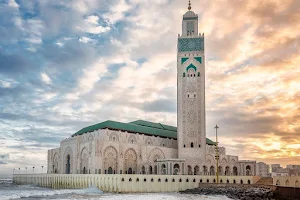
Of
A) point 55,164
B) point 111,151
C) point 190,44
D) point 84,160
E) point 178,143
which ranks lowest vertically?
point 55,164

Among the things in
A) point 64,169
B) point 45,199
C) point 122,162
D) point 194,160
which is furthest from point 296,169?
point 45,199

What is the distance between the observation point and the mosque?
55.0m

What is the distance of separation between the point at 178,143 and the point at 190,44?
17.3 m

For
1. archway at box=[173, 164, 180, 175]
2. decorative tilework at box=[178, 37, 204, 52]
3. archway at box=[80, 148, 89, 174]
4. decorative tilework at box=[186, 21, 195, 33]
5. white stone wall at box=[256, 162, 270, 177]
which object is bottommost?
white stone wall at box=[256, 162, 270, 177]

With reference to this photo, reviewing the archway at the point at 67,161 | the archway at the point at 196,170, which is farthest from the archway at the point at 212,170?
the archway at the point at 67,161

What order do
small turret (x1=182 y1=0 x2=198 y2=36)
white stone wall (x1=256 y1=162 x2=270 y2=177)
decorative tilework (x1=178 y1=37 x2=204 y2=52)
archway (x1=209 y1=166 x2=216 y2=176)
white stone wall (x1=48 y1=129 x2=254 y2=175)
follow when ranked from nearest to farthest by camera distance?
white stone wall (x1=48 y1=129 x2=254 y2=175), archway (x1=209 y1=166 x2=216 y2=176), decorative tilework (x1=178 y1=37 x2=204 y2=52), small turret (x1=182 y1=0 x2=198 y2=36), white stone wall (x1=256 y1=162 x2=270 y2=177)

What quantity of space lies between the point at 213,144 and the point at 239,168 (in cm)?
1335

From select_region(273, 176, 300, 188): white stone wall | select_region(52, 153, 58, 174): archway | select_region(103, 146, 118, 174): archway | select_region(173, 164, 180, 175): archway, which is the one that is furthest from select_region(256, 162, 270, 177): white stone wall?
select_region(52, 153, 58, 174): archway

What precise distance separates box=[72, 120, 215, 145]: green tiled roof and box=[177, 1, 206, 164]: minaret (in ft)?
24.3

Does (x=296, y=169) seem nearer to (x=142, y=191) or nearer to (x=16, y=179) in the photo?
(x=142, y=191)

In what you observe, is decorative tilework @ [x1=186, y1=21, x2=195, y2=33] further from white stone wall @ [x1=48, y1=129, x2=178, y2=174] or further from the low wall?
the low wall

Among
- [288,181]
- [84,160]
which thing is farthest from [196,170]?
[84,160]

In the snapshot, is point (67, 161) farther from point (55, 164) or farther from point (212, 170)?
point (212, 170)

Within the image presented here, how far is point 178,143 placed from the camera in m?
59.1
